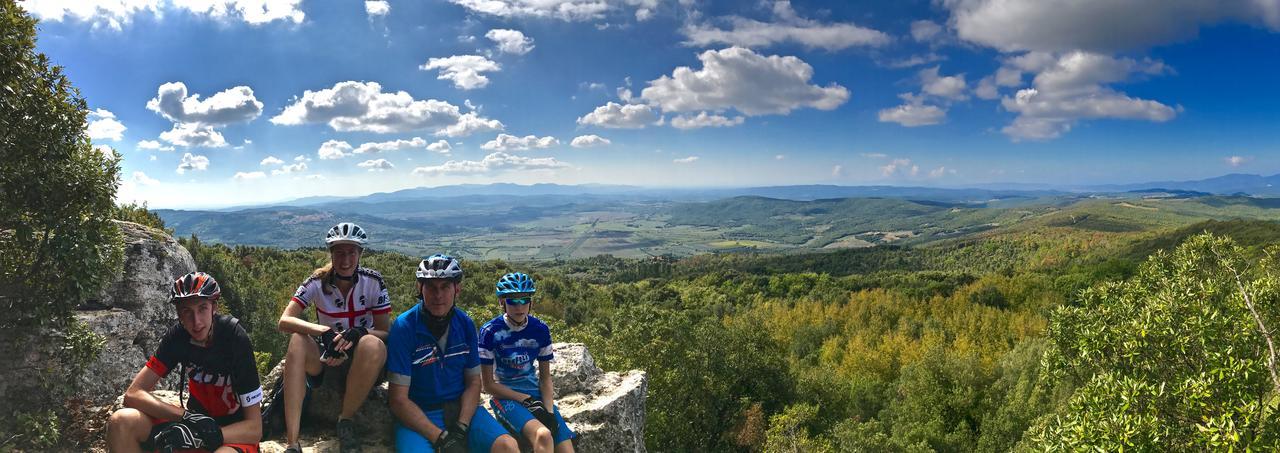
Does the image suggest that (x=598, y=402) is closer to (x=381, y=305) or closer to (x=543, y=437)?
(x=543, y=437)

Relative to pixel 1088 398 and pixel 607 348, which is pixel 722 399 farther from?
pixel 1088 398

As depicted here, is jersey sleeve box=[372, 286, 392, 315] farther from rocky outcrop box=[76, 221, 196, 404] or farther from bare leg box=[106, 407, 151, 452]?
rocky outcrop box=[76, 221, 196, 404]

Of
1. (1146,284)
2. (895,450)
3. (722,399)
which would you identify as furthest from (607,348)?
(1146,284)

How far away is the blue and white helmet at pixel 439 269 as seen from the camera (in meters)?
6.45

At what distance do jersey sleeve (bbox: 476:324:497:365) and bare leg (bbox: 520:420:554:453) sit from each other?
3.33 feet

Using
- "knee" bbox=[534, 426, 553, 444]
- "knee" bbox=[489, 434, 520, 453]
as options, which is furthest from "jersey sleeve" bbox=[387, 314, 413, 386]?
"knee" bbox=[534, 426, 553, 444]

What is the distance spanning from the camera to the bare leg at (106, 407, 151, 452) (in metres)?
5.26

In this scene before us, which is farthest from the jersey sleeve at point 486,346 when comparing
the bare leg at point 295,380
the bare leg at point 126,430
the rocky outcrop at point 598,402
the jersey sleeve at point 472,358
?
the bare leg at point 126,430

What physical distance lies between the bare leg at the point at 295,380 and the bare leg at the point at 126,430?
125cm

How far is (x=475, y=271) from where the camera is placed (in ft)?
263

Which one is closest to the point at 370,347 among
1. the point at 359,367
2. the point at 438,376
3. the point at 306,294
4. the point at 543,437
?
the point at 359,367

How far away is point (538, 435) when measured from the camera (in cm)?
663

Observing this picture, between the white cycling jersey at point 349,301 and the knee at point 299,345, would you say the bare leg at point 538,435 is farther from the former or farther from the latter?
the knee at point 299,345

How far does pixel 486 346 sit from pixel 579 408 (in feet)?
8.36
